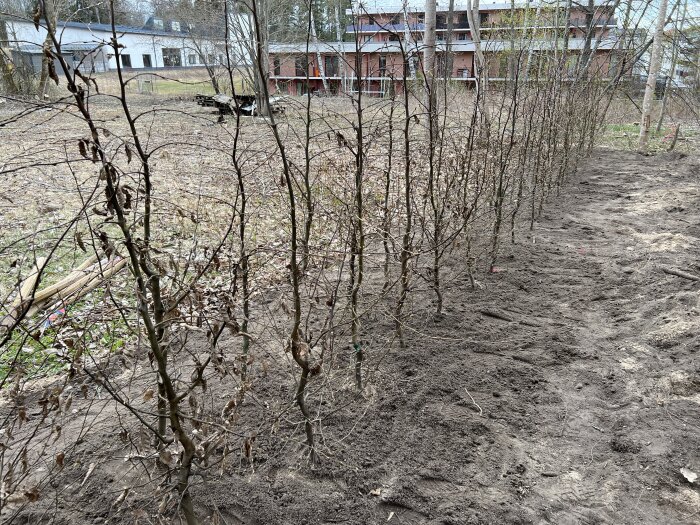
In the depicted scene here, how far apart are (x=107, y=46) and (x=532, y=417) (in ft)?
9.61

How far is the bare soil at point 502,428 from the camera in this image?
103 inches

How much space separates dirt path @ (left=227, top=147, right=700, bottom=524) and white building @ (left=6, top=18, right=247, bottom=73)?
2.05m

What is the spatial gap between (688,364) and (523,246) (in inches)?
104

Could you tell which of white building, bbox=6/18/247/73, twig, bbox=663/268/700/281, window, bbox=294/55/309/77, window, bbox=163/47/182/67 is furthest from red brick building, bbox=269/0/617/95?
window, bbox=163/47/182/67

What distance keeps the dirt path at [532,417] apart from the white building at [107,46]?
80.8 inches

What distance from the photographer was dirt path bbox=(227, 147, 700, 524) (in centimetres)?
264

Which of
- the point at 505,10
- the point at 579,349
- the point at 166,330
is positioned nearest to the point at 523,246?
the point at 579,349

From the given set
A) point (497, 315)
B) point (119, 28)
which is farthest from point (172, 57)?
point (497, 315)

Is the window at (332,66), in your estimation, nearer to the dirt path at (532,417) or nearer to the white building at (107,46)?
the white building at (107,46)

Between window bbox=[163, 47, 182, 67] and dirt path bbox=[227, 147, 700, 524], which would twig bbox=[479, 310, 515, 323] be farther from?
window bbox=[163, 47, 182, 67]

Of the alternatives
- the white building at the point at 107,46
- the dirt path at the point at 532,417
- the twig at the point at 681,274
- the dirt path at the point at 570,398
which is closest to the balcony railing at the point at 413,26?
the white building at the point at 107,46

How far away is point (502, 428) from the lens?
3.17 meters

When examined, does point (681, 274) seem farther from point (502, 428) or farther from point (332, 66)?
point (332, 66)

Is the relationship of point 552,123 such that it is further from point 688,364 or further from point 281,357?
point 281,357
